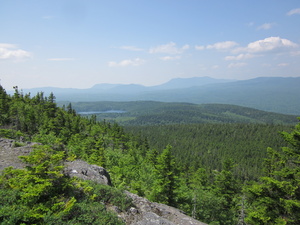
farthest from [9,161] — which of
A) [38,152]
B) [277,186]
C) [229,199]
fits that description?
[229,199]

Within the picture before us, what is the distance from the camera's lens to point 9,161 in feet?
49.8

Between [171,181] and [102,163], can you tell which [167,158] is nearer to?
[171,181]

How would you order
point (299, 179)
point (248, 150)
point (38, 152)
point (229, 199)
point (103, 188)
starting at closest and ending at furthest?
point (38, 152), point (103, 188), point (299, 179), point (229, 199), point (248, 150)

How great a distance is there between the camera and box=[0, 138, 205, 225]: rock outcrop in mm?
10406

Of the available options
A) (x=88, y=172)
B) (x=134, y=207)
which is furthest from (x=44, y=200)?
(x=88, y=172)

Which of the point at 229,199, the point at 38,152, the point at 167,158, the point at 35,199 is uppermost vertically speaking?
the point at 38,152

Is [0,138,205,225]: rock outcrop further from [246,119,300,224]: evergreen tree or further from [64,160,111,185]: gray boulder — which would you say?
[246,119,300,224]: evergreen tree

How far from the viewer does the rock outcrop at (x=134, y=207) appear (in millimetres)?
10406

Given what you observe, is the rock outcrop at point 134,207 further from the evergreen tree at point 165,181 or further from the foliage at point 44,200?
the evergreen tree at point 165,181

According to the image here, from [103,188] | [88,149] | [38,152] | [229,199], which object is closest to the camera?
[38,152]

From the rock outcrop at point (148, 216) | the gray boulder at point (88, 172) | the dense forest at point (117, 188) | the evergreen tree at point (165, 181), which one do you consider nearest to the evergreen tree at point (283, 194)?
the dense forest at point (117, 188)

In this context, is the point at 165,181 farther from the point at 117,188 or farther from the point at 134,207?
the point at 134,207

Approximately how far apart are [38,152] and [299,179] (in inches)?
662

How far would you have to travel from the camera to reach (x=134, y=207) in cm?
1156
